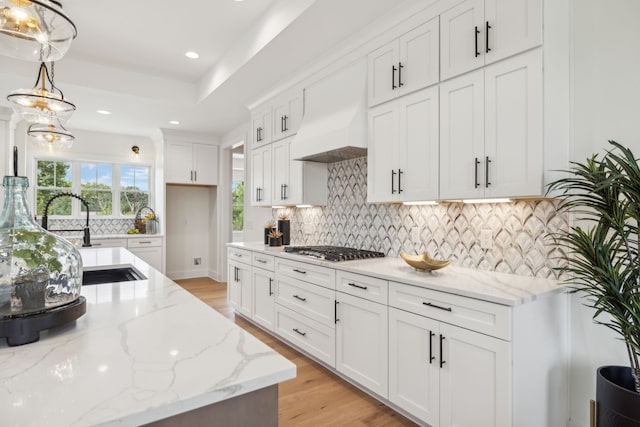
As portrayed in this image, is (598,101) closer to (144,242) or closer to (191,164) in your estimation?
(191,164)

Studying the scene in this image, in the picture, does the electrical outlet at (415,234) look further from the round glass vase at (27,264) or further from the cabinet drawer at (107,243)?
the cabinet drawer at (107,243)

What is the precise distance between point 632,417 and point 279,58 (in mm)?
3433

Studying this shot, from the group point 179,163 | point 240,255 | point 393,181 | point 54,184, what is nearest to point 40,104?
point 240,255

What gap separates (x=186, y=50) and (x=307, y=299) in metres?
2.98

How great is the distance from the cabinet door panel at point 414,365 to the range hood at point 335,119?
4.76 ft

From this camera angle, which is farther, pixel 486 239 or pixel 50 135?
pixel 50 135

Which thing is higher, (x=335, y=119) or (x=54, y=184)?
(x=335, y=119)

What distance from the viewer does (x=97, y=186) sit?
250 inches

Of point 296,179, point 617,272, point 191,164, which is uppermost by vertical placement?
point 191,164

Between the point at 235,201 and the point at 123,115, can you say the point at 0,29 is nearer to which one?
the point at 123,115

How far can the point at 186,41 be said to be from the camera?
11.9 feet

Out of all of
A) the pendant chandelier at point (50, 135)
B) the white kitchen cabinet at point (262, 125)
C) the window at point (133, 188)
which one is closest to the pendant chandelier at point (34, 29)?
the pendant chandelier at point (50, 135)

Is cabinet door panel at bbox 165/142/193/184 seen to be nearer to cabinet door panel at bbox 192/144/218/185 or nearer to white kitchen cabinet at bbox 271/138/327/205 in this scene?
cabinet door panel at bbox 192/144/218/185

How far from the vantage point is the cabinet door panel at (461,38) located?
2082 mm
